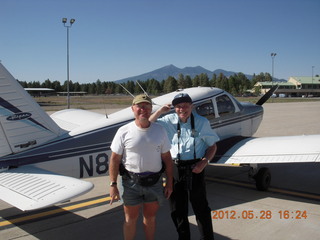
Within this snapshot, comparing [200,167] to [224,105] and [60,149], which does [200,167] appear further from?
[224,105]

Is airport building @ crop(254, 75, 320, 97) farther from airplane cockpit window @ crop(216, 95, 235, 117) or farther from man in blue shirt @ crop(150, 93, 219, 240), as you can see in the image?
man in blue shirt @ crop(150, 93, 219, 240)

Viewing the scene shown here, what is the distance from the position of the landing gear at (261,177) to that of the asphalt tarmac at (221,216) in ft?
0.43

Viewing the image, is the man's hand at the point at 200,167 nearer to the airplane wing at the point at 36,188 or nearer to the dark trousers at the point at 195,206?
the dark trousers at the point at 195,206

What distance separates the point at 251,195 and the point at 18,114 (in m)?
4.54

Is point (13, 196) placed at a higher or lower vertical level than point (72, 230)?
higher

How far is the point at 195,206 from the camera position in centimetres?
374

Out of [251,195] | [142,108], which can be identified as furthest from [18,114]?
[251,195]

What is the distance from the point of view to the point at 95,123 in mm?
5660

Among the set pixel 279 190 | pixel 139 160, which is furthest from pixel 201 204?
pixel 279 190

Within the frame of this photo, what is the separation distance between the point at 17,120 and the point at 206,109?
13.4ft

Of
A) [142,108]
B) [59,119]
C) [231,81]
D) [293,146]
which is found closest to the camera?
[142,108]

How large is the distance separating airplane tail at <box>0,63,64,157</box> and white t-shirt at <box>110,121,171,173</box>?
6.95ft

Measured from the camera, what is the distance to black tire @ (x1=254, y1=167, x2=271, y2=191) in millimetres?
6441

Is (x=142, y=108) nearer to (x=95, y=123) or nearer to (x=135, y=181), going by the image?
(x=135, y=181)
